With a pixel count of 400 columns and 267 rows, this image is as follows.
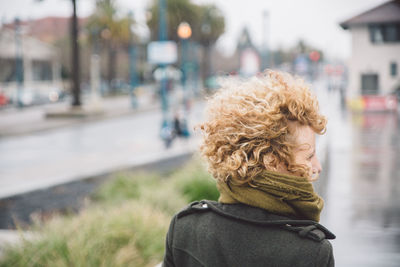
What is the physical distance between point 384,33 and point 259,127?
1379 inches

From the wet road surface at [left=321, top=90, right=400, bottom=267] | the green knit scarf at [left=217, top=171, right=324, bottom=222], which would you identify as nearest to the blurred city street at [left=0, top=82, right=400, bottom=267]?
the wet road surface at [left=321, top=90, right=400, bottom=267]

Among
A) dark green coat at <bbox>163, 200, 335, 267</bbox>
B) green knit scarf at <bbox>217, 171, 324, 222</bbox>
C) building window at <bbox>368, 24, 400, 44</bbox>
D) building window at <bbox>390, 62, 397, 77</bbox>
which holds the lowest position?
dark green coat at <bbox>163, 200, 335, 267</bbox>

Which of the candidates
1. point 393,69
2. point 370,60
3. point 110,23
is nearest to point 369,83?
point 393,69

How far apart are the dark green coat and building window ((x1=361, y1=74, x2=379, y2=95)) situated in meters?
32.6

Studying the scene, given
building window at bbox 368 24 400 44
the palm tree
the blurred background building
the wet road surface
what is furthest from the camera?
the palm tree

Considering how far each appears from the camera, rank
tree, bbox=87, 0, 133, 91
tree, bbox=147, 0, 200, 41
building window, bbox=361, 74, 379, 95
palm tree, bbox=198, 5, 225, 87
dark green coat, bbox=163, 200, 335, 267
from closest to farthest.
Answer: dark green coat, bbox=163, 200, 335, 267
building window, bbox=361, 74, 379, 95
tree, bbox=87, 0, 133, 91
tree, bbox=147, 0, 200, 41
palm tree, bbox=198, 5, 225, 87

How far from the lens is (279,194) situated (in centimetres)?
149

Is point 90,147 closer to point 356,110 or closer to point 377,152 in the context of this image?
point 377,152

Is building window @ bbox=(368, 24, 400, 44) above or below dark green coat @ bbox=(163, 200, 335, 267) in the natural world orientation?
above

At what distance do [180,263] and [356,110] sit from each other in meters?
29.6

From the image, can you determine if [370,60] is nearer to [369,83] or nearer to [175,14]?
[369,83]

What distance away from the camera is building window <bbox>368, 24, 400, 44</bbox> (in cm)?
3264

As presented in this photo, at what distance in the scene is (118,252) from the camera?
4375 millimetres

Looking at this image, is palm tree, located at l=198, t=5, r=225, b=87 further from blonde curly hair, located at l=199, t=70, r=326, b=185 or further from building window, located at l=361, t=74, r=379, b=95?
blonde curly hair, located at l=199, t=70, r=326, b=185
